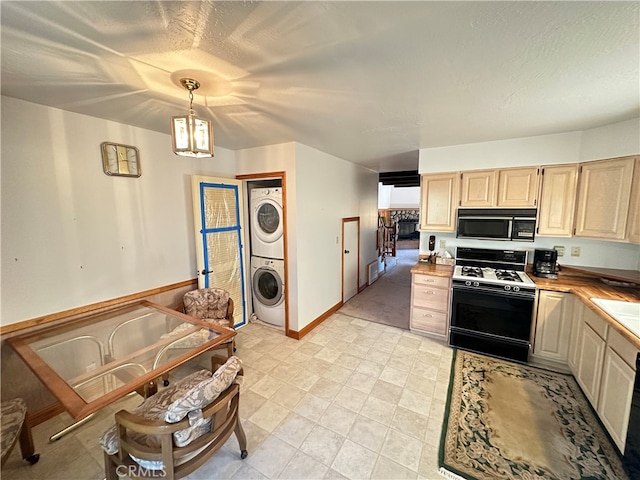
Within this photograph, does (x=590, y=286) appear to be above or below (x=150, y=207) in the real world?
below

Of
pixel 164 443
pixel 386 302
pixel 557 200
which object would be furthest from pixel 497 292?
pixel 164 443

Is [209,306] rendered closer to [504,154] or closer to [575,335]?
[575,335]

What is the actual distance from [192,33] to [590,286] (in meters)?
3.78

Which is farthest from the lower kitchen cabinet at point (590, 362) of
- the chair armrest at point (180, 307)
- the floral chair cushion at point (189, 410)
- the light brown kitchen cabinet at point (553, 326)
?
the chair armrest at point (180, 307)

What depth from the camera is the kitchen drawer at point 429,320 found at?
317 cm

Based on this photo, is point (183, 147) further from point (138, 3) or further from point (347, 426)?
point (347, 426)

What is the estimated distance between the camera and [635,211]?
87.6 inches

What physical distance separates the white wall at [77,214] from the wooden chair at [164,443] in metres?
1.41

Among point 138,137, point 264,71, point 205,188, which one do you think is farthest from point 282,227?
point 264,71

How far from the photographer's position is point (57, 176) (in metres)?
2.04

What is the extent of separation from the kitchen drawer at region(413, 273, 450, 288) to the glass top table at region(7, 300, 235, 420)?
7.71ft

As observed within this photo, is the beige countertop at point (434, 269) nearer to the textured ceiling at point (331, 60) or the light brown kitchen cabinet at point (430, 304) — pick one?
the light brown kitchen cabinet at point (430, 304)

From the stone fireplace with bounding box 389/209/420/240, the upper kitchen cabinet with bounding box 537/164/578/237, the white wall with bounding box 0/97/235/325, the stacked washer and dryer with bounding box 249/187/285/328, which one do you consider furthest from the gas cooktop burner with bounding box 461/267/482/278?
the stone fireplace with bounding box 389/209/420/240

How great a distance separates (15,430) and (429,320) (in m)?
3.66
